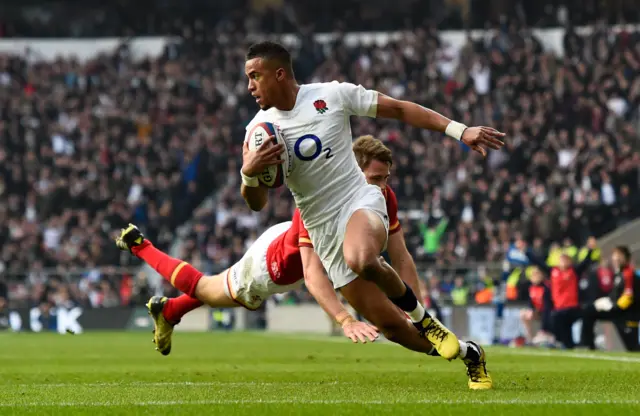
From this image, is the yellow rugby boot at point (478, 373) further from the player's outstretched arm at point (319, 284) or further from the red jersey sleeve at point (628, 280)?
the red jersey sleeve at point (628, 280)

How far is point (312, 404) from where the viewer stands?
7250 mm

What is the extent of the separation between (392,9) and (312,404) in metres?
31.2

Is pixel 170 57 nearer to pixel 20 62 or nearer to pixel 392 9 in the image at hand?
pixel 20 62

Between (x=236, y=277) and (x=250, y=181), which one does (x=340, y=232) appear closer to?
(x=250, y=181)

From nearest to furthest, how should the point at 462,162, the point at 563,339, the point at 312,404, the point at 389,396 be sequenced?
the point at 312,404, the point at 389,396, the point at 563,339, the point at 462,162

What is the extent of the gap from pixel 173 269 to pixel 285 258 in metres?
1.23

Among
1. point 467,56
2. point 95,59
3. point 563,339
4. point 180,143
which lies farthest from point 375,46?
point 563,339

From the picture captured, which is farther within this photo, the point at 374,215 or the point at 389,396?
the point at 374,215

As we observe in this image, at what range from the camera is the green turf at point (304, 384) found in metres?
7.00

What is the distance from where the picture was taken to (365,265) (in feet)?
27.0

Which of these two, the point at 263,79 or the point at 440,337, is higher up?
the point at 263,79

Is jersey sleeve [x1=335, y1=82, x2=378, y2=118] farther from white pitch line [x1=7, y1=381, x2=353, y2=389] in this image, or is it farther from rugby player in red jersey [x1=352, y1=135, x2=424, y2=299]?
white pitch line [x1=7, y1=381, x2=353, y2=389]

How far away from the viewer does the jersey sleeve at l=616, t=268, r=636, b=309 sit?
17.9m

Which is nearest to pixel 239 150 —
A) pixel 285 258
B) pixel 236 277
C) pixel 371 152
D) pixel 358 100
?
pixel 236 277
